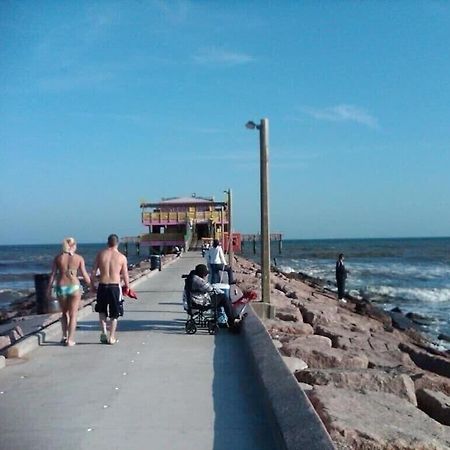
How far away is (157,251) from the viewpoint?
5688cm

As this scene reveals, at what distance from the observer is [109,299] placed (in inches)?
362

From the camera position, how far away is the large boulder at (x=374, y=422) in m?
5.29

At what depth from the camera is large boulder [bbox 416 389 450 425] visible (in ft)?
24.1

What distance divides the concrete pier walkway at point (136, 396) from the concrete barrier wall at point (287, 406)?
0.20m

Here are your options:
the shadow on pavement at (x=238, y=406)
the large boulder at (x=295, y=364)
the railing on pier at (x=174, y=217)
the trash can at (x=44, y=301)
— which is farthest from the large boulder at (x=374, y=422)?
the railing on pier at (x=174, y=217)

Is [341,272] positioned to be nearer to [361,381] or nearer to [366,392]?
[361,381]

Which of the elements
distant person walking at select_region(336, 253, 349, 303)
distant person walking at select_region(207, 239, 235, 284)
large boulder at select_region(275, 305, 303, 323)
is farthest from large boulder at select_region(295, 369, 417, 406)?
distant person walking at select_region(336, 253, 349, 303)

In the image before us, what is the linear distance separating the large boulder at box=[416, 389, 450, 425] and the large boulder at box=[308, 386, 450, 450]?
Answer: 750mm

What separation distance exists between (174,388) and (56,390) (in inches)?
46.7

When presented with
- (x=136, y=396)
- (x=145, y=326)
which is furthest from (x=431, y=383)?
(x=145, y=326)

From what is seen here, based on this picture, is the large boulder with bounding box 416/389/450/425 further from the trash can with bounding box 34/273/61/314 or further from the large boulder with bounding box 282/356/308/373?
the trash can with bounding box 34/273/61/314

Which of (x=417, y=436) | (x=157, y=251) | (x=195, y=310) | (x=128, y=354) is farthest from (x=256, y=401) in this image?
(x=157, y=251)

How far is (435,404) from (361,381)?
87 cm

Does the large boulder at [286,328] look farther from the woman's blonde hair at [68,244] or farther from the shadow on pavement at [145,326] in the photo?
the woman's blonde hair at [68,244]
